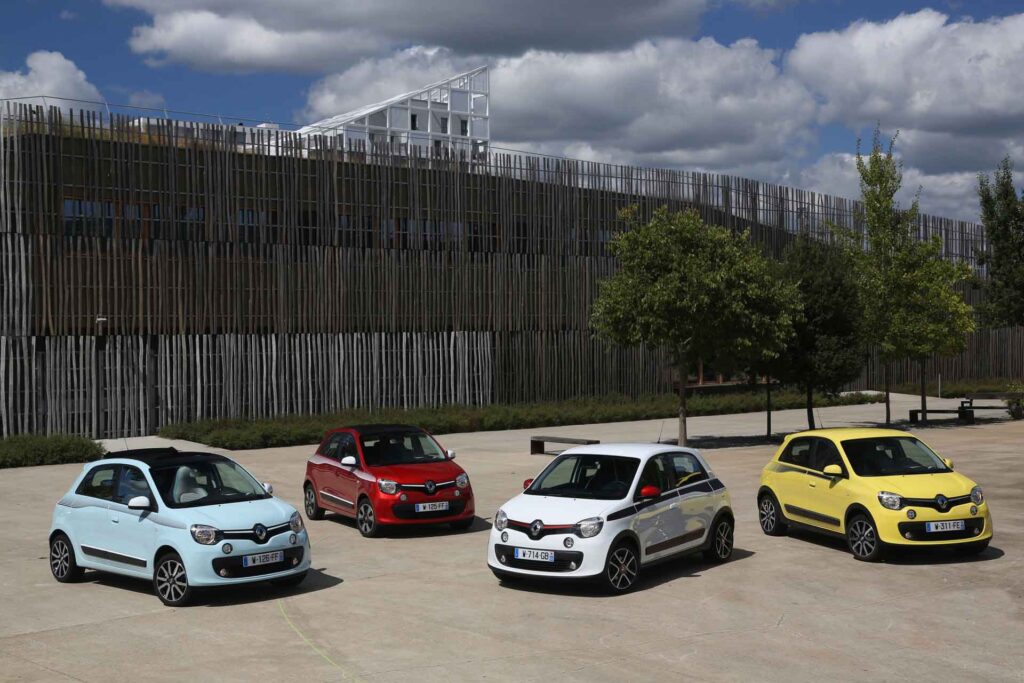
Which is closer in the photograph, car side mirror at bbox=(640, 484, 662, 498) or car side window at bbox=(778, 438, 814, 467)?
car side mirror at bbox=(640, 484, 662, 498)

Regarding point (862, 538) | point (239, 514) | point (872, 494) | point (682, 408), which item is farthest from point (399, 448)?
point (682, 408)

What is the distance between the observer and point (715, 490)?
13727mm

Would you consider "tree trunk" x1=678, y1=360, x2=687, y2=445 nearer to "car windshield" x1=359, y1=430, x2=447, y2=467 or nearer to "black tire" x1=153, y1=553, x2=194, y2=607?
"car windshield" x1=359, y1=430, x2=447, y2=467

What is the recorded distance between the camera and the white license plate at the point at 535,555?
11.8 metres

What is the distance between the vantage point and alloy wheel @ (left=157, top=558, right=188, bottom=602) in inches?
452

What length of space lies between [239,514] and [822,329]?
77.7 ft

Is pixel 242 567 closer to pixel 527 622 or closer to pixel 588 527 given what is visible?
pixel 527 622

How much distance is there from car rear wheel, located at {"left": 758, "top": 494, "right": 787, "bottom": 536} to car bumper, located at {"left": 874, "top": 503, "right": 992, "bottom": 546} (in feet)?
7.24

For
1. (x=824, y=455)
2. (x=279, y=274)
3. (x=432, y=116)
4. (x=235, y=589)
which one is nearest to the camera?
(x=235, y=589)

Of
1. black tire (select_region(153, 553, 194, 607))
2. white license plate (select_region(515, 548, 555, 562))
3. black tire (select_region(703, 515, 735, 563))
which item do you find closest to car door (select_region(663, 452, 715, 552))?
black tire (select_region(703, 515, 735, 563))

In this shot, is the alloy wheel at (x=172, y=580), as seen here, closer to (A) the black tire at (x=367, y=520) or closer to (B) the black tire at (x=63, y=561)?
(B) the black tire at (x=63, y=561)

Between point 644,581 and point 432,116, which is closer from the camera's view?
point 644,581

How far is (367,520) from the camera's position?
1603 centimetres

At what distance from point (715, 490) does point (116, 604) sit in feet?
23.2
